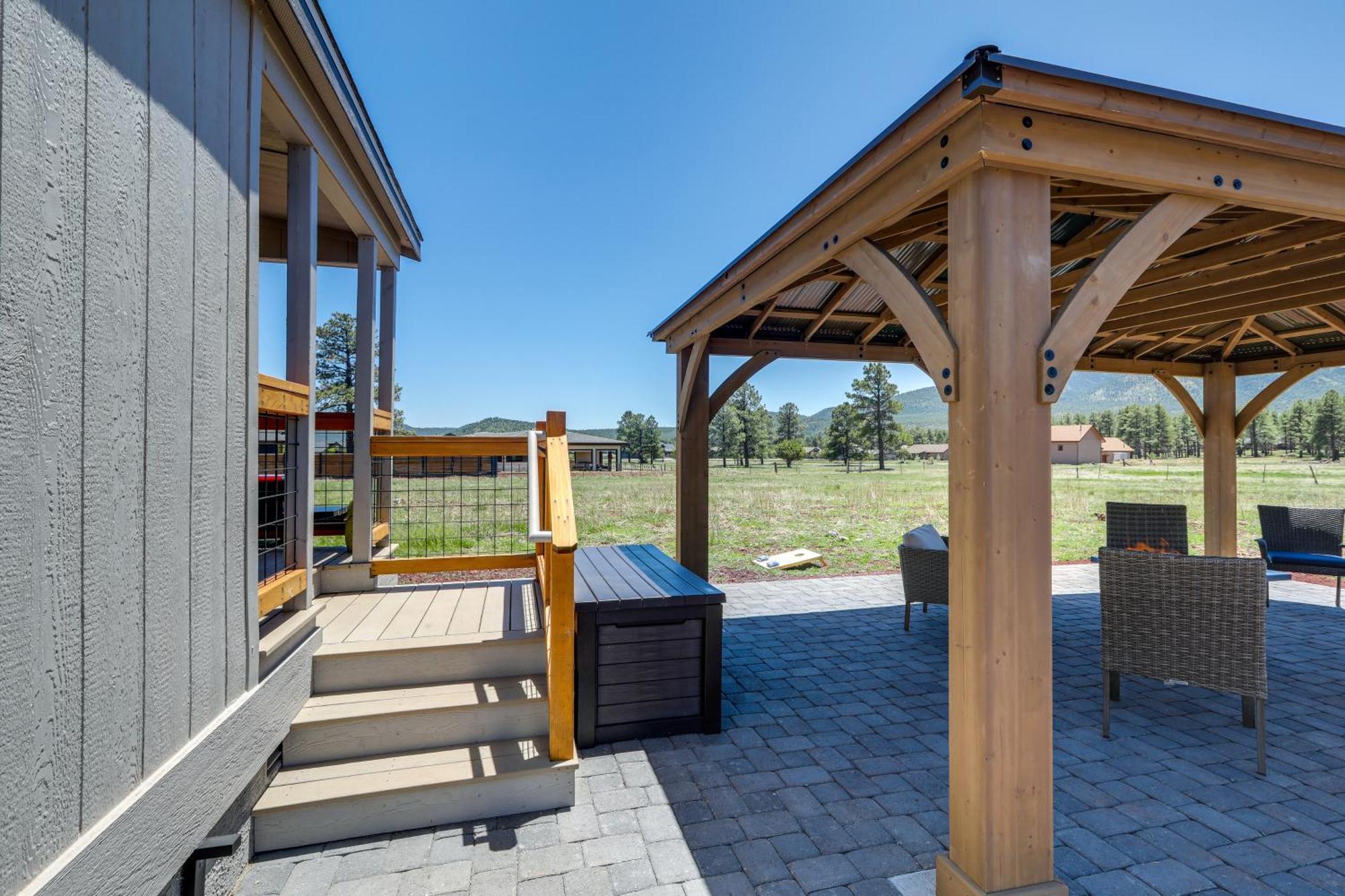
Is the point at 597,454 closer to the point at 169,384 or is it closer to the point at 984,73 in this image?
the point at 169,384

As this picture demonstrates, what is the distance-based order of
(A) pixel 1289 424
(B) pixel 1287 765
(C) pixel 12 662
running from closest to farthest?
(C) pixel 12 662 < (B) pixel 1287 765 < (A) pixel 1289 424

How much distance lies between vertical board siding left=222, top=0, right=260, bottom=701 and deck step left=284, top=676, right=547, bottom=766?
2.10 feet

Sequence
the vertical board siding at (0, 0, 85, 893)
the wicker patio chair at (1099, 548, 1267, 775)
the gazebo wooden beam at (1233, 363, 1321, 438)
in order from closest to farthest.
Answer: the vertical board siding at (0, 0, 85, 893) → the wicker patio chair at (1099, 548, 1267, 775) → the gazebo wooden beam at (1233, 363, 1321, 438)

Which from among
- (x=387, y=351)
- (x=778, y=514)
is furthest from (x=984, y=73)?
(x=778, y=514)

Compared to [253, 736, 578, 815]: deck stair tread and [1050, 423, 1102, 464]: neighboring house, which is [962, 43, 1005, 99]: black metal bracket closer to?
[253, 736, 578, 815]: deck stair tread

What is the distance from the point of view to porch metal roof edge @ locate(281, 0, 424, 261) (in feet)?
8.10

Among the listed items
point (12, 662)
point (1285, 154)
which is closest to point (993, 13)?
point (1285, 154)

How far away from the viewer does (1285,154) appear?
235cm

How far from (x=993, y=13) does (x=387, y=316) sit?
→ 5.77m

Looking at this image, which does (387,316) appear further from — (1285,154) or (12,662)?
(1285,154)

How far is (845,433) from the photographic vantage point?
4728 cm

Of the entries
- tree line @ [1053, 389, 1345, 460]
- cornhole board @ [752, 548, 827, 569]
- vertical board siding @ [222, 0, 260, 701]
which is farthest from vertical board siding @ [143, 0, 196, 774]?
tree line @ [1053, 389, 1345, 460]

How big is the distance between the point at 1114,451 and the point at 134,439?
81698mm

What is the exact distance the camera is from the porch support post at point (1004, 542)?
1976mm
